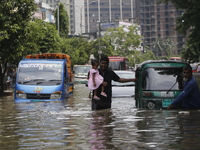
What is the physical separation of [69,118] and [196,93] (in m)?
3.19

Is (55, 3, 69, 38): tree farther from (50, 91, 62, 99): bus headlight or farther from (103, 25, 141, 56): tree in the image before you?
(50, 91, 62, 99): bus headlight

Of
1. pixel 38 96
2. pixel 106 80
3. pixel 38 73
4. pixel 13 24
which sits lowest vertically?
pixel 38 96

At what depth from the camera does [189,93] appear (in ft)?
39.9

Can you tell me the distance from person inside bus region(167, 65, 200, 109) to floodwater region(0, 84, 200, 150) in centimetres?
27

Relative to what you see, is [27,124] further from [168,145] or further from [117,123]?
[168,145]

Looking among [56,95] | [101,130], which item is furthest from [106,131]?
[56,95]

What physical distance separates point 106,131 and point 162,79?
17.4 feet

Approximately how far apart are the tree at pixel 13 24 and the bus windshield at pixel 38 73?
8976 mm

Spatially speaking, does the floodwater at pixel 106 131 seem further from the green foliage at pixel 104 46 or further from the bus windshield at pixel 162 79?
the green foliage at pixel 104 46

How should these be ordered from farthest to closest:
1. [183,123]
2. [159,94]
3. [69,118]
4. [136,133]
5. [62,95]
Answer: [62,95], [159,94], [69,118], [183,123], [136,133]

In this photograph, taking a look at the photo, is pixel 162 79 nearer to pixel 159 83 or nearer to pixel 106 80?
pixel 159 83

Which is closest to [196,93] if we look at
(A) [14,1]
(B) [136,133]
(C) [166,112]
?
(C) [166,112]

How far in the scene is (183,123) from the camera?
11.3m

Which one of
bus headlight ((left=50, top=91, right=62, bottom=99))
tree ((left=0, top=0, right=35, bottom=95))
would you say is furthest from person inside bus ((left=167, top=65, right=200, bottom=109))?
tree ((left=0, top=0, right=35, bottom=95))
